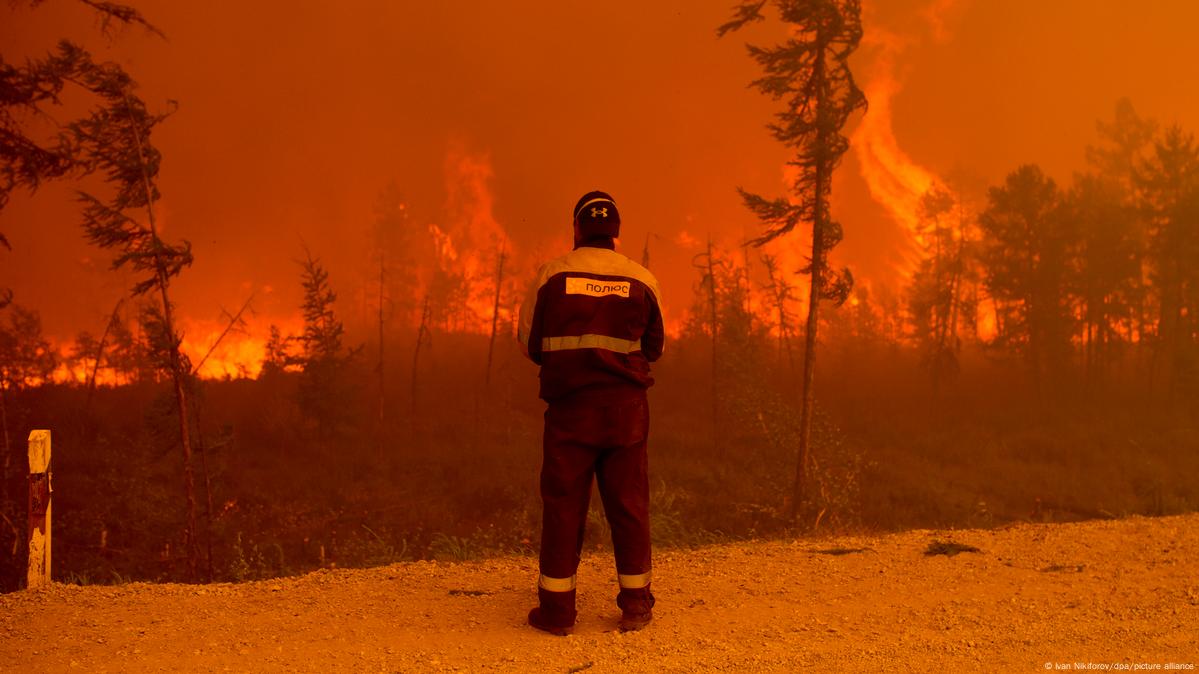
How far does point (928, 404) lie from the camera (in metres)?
39.6

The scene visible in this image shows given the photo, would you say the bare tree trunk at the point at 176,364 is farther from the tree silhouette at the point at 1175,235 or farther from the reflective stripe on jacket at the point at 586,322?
the tree silhouette at the point at 1175,235

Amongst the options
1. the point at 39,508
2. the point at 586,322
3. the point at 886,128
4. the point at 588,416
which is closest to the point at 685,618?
the point at 588,416

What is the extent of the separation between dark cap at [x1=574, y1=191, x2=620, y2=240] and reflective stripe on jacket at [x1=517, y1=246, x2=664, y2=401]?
6.3 inches

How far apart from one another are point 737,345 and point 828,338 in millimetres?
25115

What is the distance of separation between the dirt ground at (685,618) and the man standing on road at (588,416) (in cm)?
39

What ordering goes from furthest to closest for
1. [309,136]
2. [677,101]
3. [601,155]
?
[309,136], [677,101], [601,155]

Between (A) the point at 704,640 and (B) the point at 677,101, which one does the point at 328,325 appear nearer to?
(A) the point at 704,640

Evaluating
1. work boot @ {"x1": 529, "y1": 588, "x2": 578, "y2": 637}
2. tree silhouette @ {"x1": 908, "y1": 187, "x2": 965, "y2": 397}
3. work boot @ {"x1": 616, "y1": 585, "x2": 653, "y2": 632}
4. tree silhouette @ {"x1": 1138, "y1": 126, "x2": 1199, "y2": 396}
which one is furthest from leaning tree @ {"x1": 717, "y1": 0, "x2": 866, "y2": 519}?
tree silhouette @ {"x1": 1138, "y1": 126, "x2": 1199, "y2": 396}

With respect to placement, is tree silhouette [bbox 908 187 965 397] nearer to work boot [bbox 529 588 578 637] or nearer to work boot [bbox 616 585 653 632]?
work boot [bbox 616 585 653 632]

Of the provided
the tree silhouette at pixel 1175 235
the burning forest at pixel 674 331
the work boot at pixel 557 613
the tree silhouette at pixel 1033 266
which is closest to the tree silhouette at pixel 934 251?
the burning forest at pixel 674 331

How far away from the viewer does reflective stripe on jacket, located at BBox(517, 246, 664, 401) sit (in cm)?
517

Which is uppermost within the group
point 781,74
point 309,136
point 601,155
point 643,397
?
point 309,136

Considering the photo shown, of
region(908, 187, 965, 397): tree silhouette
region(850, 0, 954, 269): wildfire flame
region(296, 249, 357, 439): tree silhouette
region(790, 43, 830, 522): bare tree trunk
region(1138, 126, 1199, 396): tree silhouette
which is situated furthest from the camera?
region(850, 0, 954, 269): wildfire flame

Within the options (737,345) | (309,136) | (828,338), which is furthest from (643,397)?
(309,136)
